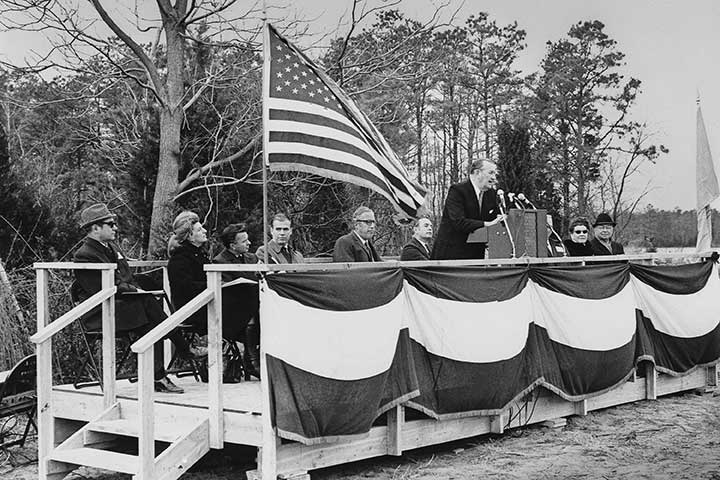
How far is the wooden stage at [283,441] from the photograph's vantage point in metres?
6.53

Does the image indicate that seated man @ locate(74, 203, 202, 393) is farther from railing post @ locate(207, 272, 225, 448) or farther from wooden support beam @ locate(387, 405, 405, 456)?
wooden support beam @ locate(387, 405, 405, 456)

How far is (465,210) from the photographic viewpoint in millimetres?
8367

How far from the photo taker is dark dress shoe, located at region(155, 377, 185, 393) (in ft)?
24.8

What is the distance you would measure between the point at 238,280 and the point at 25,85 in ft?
89.0

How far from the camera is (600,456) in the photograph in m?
7.50

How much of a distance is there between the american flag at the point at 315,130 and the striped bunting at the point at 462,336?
28.3 inches

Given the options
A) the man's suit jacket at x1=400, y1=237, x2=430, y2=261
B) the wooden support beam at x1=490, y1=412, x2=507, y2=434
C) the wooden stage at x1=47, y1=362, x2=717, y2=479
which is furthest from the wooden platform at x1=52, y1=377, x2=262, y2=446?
the wooden support beam at x1=490, y1=412, x2=507, y2=434

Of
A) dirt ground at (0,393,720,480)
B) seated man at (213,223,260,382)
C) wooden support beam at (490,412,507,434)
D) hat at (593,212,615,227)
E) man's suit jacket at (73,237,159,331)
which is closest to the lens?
dirt ground at (0,393,720,480)

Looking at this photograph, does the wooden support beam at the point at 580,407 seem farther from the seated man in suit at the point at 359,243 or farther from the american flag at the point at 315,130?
the american flag at the point at 315,130

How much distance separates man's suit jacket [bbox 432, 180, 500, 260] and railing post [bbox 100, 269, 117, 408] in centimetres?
292

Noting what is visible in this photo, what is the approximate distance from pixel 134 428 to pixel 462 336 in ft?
8.72

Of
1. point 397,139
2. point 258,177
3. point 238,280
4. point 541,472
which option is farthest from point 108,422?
point 397,139

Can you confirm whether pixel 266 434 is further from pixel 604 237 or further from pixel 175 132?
pixel 175 132

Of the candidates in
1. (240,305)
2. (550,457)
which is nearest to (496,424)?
(550,457)
